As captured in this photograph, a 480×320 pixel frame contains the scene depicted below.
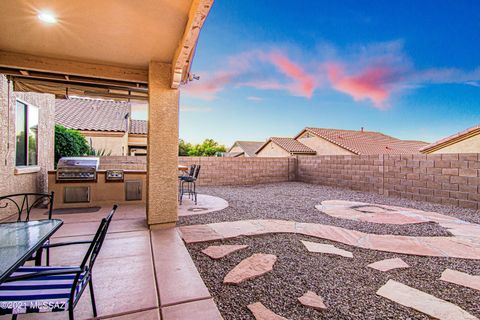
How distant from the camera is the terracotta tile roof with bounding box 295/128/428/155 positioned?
17.3 m

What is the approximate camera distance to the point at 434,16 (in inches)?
432

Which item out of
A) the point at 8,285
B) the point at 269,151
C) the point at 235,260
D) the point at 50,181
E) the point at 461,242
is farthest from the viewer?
the point at 269,151

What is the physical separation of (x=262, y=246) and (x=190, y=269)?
104cm

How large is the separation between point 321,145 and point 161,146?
55.5 ft

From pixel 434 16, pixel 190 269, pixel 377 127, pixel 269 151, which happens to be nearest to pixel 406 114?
pixel 377 127

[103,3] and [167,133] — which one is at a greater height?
[103,3]

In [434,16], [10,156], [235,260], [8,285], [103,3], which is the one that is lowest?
[235,260]

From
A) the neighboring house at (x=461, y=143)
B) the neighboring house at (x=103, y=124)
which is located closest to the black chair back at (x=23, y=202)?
the neighboring house at (x=103, y=124)

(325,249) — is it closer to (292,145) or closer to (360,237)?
(360,237)

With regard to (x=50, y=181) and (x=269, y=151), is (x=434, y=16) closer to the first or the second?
(x=269, y=151)

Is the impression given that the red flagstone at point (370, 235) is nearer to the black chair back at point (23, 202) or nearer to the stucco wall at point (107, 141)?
the black chair back at point (23, 202)

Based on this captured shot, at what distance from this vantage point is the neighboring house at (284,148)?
18816mm

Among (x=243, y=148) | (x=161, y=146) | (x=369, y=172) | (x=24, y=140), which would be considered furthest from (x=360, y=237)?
(x=243, y=148)

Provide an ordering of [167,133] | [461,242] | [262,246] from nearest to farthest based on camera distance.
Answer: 1. [262,246]
2. [461,242]
3. [167,133]
